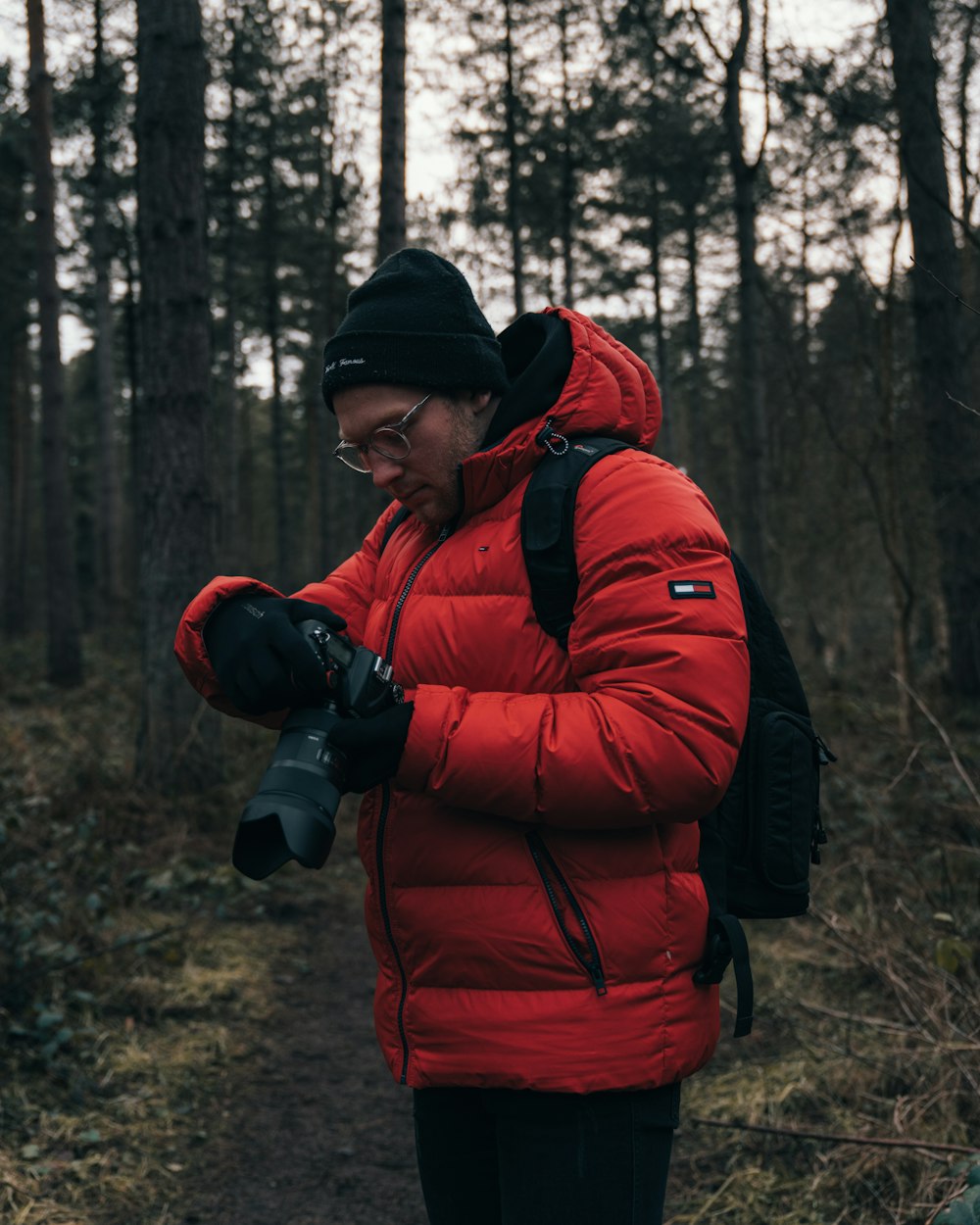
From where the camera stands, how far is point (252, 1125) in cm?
392

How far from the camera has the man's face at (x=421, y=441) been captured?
6.14ft

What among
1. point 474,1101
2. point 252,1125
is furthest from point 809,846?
point 252,1125

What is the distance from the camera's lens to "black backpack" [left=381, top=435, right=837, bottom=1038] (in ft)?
5.60

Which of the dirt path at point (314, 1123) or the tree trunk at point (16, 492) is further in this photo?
the tree trunk at point (16, 492)

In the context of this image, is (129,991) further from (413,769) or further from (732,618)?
(732,618)

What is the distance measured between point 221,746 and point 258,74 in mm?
16912

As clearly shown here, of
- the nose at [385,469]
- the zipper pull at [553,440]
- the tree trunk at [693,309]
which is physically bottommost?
the nose at [385,469]

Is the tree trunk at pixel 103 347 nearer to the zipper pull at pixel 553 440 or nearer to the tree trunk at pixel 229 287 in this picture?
the tree trunk at pixel 229 287

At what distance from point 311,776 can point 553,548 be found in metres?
0.51

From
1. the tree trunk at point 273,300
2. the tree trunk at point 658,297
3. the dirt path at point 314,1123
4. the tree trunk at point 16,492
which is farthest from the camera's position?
the tree trunk at point 658,297

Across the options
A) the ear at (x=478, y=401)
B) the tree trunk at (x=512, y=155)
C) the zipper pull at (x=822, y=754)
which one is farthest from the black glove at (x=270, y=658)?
the tree trunk at (x=512, y=155)

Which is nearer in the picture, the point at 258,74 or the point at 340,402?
the point at 340,402

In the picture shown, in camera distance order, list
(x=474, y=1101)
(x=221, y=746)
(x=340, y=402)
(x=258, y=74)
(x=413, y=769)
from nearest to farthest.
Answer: (x=413, y=769) < (x=474, y=1101) < (x=340, y=402) < (x=221, y=746) < (x=258, y=74)

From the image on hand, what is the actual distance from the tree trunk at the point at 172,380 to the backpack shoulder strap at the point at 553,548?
221 inches
